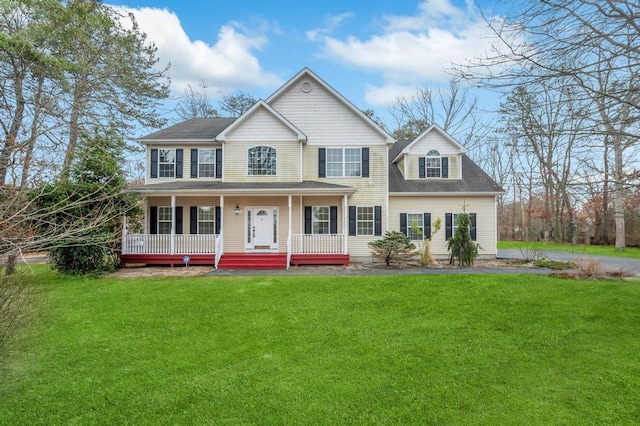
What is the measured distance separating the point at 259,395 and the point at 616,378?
4.63 metres

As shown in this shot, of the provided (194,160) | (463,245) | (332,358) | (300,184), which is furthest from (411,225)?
(332,358)

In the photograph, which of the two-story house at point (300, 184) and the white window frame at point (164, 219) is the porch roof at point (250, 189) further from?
the white window frame at point (164, 219)

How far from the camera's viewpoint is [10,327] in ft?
14.0

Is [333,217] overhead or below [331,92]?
below

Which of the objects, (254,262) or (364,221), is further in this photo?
(364,221)

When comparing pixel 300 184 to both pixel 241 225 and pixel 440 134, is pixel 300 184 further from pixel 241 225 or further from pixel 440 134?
pixel 440 134

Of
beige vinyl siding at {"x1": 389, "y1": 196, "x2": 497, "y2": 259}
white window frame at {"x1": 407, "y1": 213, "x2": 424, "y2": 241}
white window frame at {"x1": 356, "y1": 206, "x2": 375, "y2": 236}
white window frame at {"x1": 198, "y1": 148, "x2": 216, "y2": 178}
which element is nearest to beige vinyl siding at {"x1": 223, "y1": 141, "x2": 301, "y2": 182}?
white window frame at {"x1": 198, "y1": 148, "x2": 216, "y2": 178}

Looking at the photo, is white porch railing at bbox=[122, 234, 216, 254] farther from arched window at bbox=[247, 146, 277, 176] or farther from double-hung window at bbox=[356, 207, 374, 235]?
double-hung window at bbox=[356, 207, 374, 235]

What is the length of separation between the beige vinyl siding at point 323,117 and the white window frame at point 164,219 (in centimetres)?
671

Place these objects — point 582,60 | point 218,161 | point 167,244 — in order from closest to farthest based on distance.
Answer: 1. point 582,60
2. point 167,244
3. point 218,161

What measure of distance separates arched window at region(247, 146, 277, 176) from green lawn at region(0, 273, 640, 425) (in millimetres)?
7462

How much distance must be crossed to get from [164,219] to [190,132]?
4303 millimetres

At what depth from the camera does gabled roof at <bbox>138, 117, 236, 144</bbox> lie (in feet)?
51.4

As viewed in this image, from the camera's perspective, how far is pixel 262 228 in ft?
50.6
